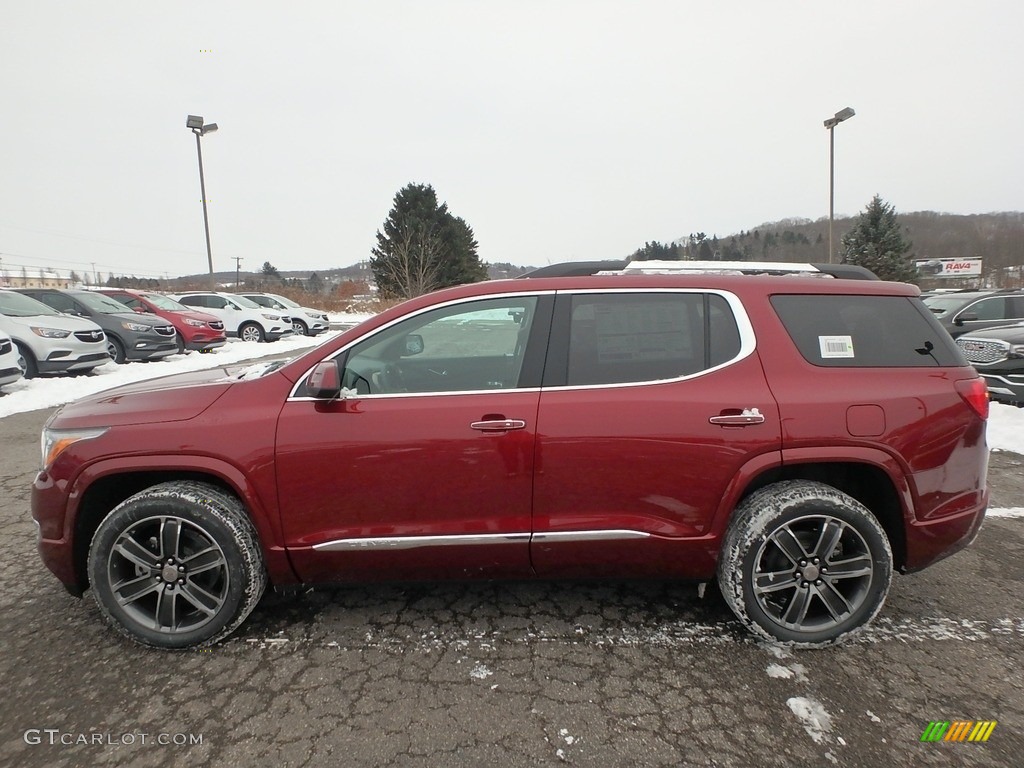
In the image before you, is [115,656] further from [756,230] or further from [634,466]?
[756,230]

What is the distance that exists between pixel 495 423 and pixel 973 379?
88.1 inches

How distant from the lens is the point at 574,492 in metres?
2.43

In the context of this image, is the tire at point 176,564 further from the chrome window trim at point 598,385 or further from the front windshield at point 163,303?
the front windshield at point 163,303

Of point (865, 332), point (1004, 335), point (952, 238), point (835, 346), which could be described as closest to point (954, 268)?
point (952, 238)

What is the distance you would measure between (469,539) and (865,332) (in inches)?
82.7

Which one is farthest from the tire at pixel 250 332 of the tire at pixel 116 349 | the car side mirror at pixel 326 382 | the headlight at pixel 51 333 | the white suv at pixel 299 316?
the car side mirror at pixel 326 382

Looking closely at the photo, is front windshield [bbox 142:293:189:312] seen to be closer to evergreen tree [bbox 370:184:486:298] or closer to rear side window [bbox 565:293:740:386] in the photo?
rear side window [bbox 565:293:740:386]

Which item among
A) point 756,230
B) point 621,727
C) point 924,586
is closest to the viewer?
point 621,727

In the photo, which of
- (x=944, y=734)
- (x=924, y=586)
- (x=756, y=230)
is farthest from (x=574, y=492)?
(x=756, y=230)

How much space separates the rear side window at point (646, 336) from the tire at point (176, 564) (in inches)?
66.2

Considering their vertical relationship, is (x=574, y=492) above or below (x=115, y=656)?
above

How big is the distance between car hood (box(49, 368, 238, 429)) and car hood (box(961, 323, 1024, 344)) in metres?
9.11

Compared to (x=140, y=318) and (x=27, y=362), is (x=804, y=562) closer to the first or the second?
(x=27, y=362)

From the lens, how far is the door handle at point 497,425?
239 centimetres
